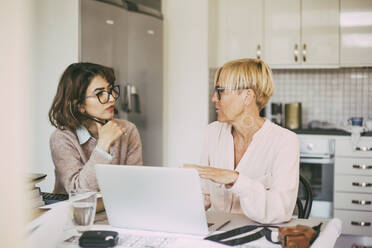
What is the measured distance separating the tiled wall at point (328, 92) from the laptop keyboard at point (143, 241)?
104 inches

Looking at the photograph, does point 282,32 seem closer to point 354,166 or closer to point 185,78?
point 185,78

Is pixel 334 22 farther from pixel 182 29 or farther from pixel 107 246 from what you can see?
pixel 107 246

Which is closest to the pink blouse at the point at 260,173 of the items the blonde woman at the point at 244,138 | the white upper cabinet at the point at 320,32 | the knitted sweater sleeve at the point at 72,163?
the blonde woman at the point at 244,138

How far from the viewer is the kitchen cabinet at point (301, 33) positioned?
363 cm

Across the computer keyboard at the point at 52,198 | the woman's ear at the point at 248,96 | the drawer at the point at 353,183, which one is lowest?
the drawer at the point at 353,183

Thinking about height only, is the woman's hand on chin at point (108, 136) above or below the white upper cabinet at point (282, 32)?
below

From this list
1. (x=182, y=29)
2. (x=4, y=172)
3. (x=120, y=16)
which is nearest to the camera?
(x=4, y=172)

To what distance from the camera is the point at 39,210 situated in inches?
49.6

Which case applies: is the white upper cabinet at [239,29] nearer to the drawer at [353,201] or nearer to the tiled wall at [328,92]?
the tiled wall at [328,92]

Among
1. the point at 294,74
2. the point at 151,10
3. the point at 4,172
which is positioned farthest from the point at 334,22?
the point at 4,172

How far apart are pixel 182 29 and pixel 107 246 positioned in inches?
112

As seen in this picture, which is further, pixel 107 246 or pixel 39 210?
pixel 39 210

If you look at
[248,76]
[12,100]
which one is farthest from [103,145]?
[12,100]

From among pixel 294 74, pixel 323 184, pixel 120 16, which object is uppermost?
pixel 120 16
